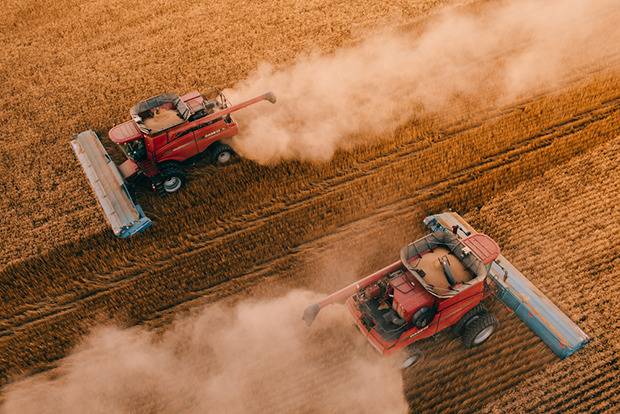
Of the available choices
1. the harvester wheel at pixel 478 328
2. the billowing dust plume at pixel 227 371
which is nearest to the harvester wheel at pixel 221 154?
the billowing dust plume at pixel 227 371

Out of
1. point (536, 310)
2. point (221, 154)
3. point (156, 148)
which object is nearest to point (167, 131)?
point (156, 148)

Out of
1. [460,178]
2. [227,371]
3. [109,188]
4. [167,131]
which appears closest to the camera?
[227,371]

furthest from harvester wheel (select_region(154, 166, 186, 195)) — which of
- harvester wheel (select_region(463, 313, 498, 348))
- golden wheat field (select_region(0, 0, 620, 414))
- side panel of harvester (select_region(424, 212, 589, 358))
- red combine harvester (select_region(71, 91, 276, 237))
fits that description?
harvester wheel (select_region(463, 313, 498, 348))

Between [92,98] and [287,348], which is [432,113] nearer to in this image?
[287,348]

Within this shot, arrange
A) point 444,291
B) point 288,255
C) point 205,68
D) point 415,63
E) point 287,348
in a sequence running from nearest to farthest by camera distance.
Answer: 1. point 444,291
2. point 287,348
3. point 288,255
4. point 415,63
5. point 205,68

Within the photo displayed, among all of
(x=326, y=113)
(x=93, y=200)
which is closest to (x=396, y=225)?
(x=326, y=113)

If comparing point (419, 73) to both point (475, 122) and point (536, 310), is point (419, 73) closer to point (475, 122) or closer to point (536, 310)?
point (475, 122)

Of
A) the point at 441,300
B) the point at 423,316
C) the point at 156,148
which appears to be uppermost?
the point at 156,148
